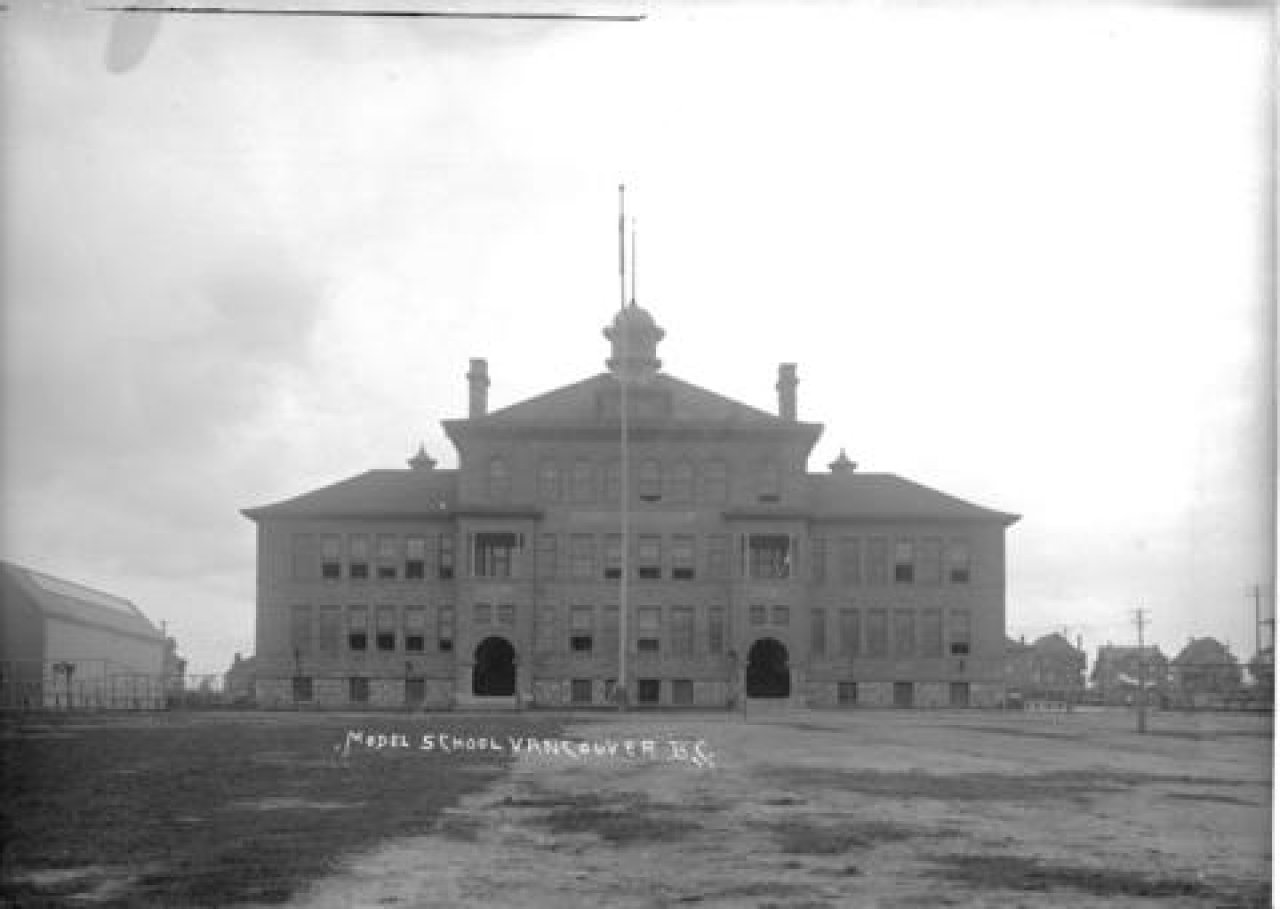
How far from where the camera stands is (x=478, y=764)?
18.9 m

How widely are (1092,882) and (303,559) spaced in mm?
44958

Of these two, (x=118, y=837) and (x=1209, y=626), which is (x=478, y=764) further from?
(x=1209, y=626)

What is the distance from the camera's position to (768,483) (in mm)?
50031

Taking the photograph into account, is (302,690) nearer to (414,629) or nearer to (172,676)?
(414,629)

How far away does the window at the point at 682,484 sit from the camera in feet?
162

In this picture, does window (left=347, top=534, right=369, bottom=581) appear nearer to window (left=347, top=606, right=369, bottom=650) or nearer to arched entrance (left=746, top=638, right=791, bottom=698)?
window (left=347, top=606, right=369, bottom=650)

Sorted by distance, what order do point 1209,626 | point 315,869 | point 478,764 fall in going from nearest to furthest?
point 315,869 → point 1209,626 → point 478,764

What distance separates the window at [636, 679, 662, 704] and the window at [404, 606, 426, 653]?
28.1 feet

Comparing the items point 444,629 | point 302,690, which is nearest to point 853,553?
point 444,629

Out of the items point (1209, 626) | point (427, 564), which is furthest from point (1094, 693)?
point (1209, 626)

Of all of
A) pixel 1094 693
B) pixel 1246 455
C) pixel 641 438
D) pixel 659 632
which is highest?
pixel 641 438

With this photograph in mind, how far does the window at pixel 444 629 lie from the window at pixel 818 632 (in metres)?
13.9

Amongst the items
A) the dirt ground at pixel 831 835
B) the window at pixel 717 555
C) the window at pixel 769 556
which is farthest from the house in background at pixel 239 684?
the dirt ground at pixel 831 835

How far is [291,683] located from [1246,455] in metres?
45.6
